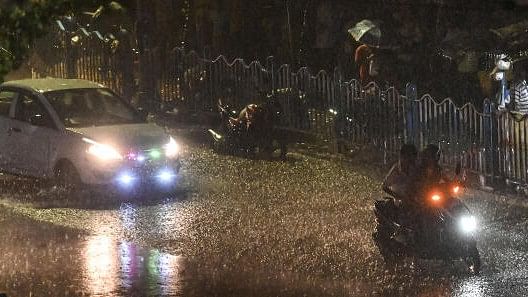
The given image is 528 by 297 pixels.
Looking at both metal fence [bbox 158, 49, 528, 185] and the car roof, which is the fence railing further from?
the car roof

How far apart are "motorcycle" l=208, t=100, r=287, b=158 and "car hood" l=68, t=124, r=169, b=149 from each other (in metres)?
2.86

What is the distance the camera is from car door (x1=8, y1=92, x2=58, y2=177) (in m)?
15.3

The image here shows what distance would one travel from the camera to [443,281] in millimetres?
10328

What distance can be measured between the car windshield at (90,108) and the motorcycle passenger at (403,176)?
5855mm

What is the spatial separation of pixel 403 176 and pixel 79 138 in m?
5.70

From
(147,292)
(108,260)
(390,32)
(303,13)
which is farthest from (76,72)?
(147,292)

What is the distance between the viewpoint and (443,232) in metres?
10.4

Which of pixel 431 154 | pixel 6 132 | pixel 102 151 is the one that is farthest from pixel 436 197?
pixel 6 132

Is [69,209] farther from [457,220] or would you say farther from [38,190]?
[457,220]

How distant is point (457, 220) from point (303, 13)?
15.5 metres

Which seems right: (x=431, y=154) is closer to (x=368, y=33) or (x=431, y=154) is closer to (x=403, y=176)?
(x=403, y=176)

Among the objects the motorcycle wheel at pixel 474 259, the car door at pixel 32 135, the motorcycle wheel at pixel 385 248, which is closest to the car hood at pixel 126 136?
the car door at pixel 32 135

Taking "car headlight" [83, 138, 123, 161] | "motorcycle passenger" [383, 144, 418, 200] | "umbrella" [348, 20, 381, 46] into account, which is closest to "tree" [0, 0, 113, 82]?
"motorcycle passenger" [383, 144, 418, 200]

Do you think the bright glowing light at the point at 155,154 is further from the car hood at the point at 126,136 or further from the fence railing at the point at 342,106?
the fence railing at the point at 342,106
